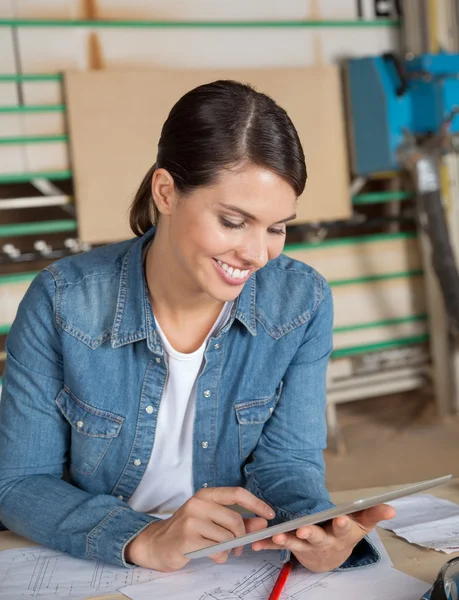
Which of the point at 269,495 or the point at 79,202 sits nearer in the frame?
the point at 269,495

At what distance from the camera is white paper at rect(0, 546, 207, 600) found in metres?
1.09

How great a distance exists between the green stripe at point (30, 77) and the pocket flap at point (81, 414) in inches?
77.5

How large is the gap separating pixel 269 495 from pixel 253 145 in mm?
558

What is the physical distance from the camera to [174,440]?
1462 millimetres

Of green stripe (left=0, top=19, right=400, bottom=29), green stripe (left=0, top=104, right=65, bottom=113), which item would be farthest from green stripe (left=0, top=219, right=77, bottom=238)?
green stripe (left=0, top=19, right=400, bottom=29)

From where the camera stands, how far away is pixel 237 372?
4.81 feet

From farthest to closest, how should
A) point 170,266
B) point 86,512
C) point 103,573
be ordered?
point 170,266 → point 86,512 → point 103,573

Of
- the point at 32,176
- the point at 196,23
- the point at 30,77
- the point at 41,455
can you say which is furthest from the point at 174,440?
the point at 196,23

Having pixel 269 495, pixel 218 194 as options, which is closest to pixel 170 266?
pixel 218 194

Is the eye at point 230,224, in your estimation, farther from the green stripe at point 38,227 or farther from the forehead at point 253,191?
the green stripe at point 38,227

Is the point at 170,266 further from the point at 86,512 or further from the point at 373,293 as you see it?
the point at 373,293

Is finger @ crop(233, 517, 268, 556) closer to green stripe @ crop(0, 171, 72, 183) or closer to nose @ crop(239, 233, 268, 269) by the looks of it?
nose @ crop(239, 233, 268, 269)

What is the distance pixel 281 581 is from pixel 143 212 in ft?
2.50

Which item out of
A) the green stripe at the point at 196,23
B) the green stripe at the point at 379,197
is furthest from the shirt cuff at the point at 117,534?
the green stripe at the point at 379,197
